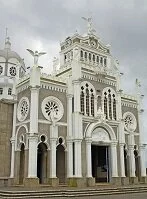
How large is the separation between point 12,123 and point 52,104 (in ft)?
16.3

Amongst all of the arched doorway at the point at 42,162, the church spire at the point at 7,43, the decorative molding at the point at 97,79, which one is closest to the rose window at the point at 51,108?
the arched doorway at the point at 42,162

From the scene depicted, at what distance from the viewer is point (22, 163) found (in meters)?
29.5

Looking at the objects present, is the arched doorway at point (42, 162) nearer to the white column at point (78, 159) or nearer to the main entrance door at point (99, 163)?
the white column at point (78, 159)

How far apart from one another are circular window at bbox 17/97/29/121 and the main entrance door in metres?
10.4

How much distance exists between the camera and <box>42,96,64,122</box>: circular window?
93.8 feet

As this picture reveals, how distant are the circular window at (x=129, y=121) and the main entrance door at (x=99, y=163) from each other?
408 cm

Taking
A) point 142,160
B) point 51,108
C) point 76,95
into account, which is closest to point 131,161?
point 142,160

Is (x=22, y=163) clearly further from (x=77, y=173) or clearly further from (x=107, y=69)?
(x=107, y=69)

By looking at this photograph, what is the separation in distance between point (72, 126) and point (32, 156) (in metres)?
5.46

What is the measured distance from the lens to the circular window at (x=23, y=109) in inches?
1137

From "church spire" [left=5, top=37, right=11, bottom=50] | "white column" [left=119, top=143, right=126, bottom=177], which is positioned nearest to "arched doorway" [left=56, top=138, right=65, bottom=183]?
"white column" [left=119, top=143, right=126, bottom=177]

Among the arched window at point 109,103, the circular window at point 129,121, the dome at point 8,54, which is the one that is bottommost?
the circular window at point 129,121

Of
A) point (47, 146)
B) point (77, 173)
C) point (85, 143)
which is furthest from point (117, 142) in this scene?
point (47, 146)

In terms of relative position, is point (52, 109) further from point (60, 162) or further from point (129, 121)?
point (129, 121)
